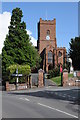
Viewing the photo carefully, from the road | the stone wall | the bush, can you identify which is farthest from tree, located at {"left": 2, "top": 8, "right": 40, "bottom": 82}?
the road

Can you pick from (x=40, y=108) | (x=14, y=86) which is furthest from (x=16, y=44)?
(x=40, y=108)

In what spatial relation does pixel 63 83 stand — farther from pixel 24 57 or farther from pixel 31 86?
pixel 24 57

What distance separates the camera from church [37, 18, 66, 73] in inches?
3501

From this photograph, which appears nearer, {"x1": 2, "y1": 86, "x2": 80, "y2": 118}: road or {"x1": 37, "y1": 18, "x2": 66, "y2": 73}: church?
{"x1": 2, "y1": 86, "x2": 80, "y2": 118}: road

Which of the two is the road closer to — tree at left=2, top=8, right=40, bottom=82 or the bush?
the bush

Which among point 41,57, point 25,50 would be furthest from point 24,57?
point 41,57

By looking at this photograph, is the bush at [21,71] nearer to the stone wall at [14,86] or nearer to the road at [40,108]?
the stone wall at [14,86]

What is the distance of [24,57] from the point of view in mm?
57625

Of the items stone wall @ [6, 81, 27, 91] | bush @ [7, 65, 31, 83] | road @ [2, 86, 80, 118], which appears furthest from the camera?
bush @ [7, 65, 31, 83]

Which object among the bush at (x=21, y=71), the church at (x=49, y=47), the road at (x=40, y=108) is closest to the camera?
the road at (x=40, y=108)

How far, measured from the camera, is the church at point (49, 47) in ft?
292

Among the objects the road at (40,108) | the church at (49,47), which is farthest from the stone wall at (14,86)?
the church at (49,47)

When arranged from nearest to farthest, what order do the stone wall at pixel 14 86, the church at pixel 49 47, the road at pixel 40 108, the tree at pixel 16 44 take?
the road at pixel 40 108, the stone wall at pixel 14 86, the tree at pixel 16 44, the church at pixel 49 47

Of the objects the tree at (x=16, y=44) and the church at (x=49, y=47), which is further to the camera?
the church at (x=49, y=47)
